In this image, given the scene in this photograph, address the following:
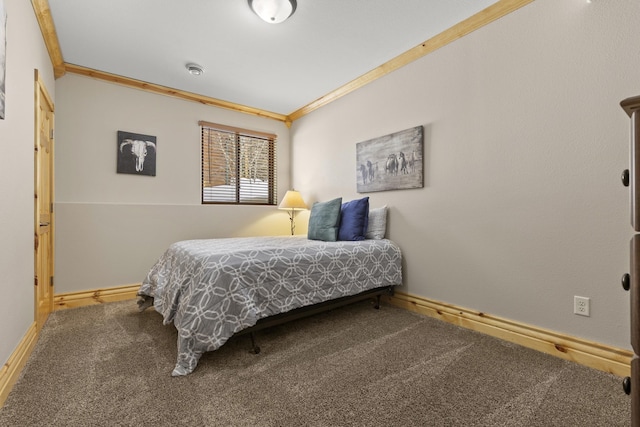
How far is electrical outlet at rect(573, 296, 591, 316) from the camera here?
173 cm

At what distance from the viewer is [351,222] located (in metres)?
2.89

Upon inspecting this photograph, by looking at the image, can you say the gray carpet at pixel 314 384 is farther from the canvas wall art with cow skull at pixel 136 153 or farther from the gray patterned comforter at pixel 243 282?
the canvas wall art with cow skull at pixel 136 153

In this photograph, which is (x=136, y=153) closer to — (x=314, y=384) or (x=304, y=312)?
(x=304, y=312)

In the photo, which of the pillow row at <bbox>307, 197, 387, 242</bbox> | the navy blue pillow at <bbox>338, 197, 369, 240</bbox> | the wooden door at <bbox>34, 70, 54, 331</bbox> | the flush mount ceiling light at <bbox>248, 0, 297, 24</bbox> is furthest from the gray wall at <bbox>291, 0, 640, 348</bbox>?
the wooden door at <bbox>34, 70, 54, 331</bbox>

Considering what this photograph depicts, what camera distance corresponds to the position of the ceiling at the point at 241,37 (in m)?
2.12

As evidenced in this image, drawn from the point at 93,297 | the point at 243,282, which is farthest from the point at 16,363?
the point at 93,297

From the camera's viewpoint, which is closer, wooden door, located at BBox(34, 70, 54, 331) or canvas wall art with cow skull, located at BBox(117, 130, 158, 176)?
wooden door, located at BBox(34, 70, 54, 331)

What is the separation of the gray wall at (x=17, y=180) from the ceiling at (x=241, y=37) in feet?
1.59

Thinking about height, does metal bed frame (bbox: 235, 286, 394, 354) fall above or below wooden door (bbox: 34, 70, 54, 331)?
below

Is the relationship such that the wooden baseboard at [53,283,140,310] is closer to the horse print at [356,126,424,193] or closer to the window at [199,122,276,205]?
the window at [199,122,276,205]

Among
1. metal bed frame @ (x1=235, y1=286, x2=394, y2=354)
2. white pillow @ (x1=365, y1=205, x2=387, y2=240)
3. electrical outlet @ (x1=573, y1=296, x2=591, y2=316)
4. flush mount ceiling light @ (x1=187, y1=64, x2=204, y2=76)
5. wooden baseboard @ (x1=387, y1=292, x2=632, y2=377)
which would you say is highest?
flush mount ceiling light @ (x1=187, y1=64, x2=204, y2=76)

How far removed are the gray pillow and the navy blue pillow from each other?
0.21 feet

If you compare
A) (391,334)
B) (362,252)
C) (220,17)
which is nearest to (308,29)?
(220,17)

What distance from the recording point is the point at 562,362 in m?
1.74
